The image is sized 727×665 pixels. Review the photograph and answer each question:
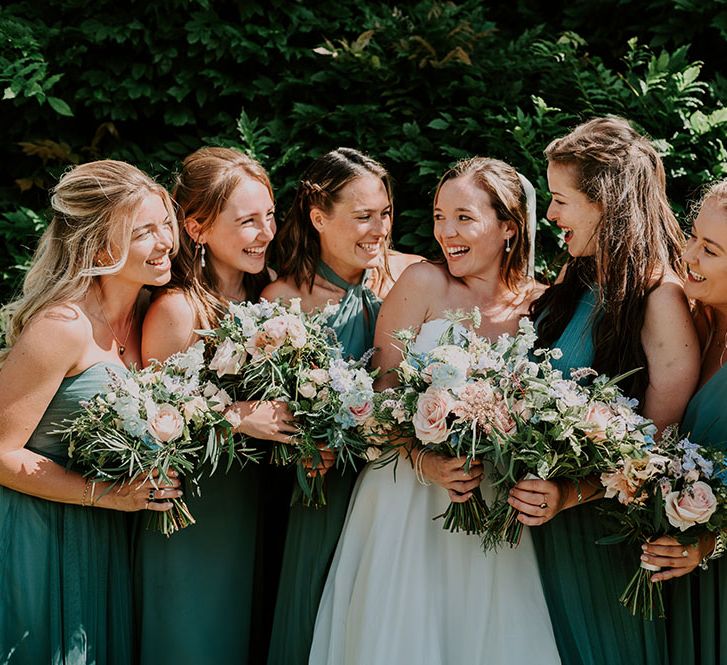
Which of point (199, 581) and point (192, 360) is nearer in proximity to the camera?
point (192, 360)

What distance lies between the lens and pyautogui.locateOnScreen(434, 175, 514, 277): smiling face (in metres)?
4.30

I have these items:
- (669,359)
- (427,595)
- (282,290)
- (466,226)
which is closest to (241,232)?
(282,290)

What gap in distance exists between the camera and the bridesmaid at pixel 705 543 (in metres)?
3.59

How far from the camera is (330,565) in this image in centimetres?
416

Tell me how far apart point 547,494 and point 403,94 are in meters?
Result: 2.76

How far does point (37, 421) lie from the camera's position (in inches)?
151

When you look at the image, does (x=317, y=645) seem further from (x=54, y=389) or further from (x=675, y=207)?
(x=675, y=207)

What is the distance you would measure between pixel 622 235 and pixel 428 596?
1.63 metres

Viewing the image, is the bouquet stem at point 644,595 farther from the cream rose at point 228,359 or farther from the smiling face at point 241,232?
the smiling face at point 241,232

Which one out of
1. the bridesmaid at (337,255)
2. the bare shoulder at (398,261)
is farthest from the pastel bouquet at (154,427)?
the bare shoulder at (398,261)

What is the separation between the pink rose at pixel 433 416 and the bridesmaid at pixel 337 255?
78cm

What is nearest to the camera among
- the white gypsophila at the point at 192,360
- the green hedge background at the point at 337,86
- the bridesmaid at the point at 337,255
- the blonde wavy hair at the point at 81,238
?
the white gypsophila at the point at 192,360

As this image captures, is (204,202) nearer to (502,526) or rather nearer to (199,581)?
(199,581)

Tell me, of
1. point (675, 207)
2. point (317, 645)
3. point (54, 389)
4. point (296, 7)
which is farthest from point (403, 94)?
point (317, 645)
